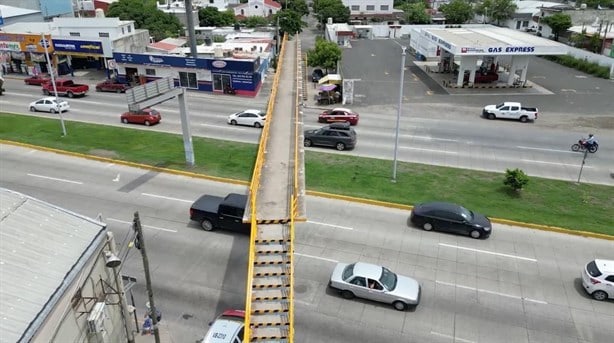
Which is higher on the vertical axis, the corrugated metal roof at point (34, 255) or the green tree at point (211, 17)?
the green tree at point (211, 17)

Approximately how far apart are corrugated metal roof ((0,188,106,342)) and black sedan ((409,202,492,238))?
15.5 meters

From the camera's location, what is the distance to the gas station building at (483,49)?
169 ft

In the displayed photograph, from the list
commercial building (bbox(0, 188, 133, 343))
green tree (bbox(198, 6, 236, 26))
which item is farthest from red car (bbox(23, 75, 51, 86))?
green tree (bbox(198, 6, 236, 26))

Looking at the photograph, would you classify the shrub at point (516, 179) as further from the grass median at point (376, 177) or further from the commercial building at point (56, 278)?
the commercial building at point (56, 278)

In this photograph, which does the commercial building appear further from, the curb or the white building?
the white building

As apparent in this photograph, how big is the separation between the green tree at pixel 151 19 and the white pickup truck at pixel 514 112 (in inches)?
2564

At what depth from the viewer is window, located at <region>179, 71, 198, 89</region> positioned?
2119 inches

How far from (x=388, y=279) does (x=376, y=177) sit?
12.1 m

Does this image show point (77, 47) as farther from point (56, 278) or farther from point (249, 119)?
point (56, 278)

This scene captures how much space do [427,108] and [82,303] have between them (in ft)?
131

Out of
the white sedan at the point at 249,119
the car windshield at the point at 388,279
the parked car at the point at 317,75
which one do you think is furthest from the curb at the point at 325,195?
the parked car at the point at 317,75

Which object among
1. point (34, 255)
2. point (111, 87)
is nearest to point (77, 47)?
point (111, 87)

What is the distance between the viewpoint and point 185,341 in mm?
16094

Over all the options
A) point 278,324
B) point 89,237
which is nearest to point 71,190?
point 89,237
